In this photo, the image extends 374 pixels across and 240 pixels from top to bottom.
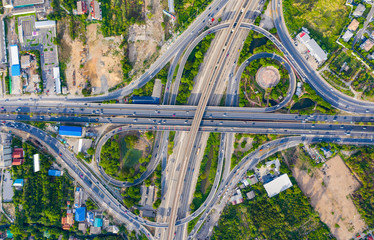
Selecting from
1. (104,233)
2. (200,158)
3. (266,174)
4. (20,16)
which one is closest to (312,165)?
(266,174)

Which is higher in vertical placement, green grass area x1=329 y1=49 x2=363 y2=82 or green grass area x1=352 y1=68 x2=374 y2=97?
green grass area x1=329 y1=49 x2=363 y2=82

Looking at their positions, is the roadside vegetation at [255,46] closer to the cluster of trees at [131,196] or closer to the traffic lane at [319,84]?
the traffic lane at [319,84]

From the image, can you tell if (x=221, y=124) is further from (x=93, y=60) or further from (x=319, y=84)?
(x=93, y=60)

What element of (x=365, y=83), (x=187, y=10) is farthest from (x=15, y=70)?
(x=365, y=83)

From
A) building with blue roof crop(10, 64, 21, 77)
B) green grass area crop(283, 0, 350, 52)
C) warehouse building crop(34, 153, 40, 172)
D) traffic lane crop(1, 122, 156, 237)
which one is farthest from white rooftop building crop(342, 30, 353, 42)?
building with blue roof crop(10, 64, 21, 77)

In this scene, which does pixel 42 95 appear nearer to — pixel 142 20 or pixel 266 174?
pixel 142 20

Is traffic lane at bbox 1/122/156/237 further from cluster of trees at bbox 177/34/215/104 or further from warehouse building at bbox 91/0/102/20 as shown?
warehouse building at bbox 91/0/102/20

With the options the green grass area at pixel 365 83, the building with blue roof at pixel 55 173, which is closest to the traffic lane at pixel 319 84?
the green grass area at pixel 365 83
